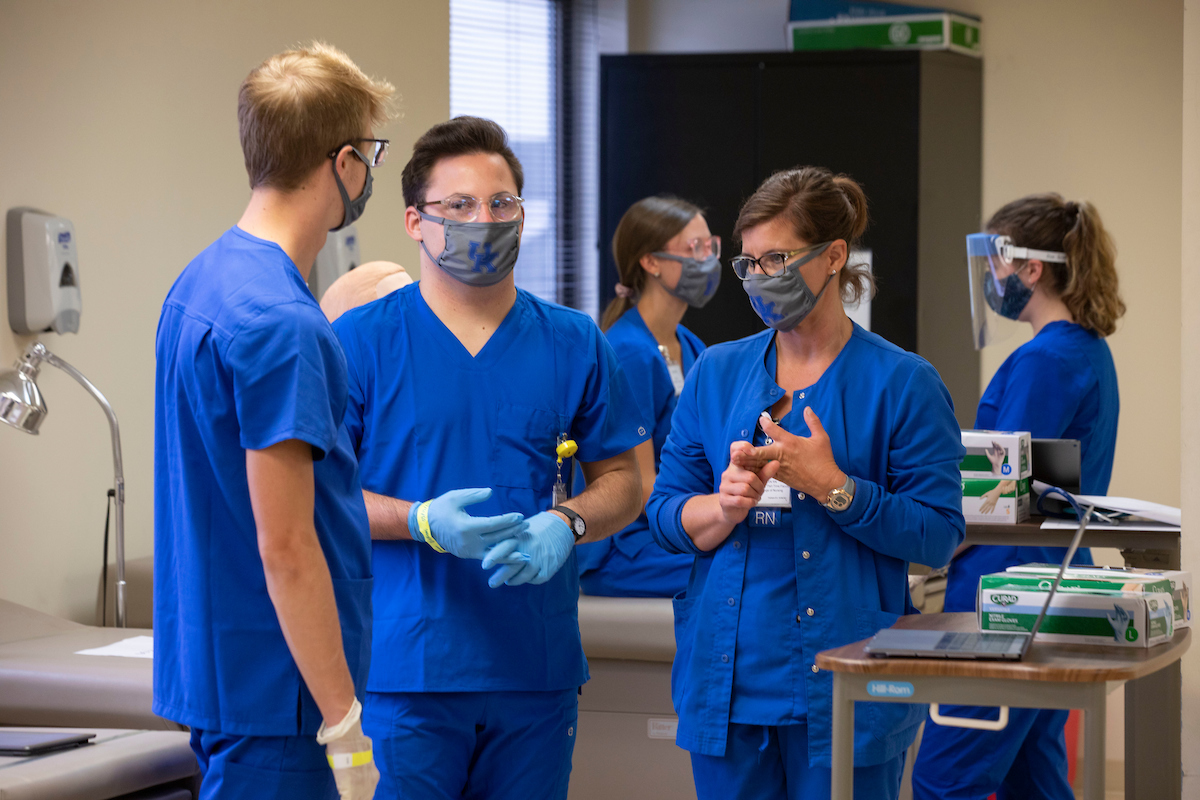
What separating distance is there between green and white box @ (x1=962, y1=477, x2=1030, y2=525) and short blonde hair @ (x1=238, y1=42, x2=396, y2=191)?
60.2 inches

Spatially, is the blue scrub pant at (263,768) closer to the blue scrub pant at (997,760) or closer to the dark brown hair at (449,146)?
the dark brown hair at (449,146)

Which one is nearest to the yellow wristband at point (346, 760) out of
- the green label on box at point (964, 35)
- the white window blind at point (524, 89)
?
the white window blind at point (524, 89)

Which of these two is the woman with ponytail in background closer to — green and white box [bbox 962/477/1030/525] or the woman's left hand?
green and white box [bbox 962/477/1030/525]

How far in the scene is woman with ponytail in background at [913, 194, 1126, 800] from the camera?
265 centimetres

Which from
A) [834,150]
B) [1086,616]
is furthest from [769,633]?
[834,150]

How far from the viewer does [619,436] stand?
77.3 inches

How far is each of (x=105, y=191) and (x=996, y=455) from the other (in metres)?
2.30

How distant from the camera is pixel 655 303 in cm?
334

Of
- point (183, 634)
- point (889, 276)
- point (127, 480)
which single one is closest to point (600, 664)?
point (127, 480)

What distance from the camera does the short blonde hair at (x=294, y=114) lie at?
1.40 m

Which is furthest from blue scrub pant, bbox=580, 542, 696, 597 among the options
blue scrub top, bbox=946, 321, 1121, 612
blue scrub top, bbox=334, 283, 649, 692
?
blue scrub top, bbox=334, 283, 649, 692

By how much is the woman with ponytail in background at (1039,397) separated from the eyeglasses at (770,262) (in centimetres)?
112

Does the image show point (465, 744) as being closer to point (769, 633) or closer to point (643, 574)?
point (769, 633)

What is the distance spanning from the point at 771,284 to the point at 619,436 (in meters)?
0.37
